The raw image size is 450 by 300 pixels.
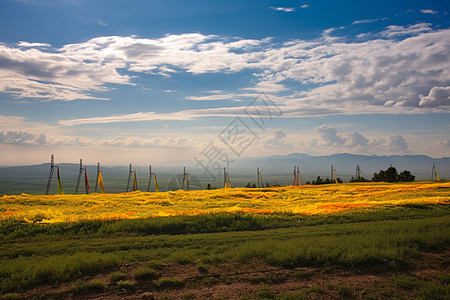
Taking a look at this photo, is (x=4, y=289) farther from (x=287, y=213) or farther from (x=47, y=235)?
(x=287, y=213)

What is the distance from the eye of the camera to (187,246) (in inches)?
563

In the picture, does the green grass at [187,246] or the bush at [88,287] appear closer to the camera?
the bush at [88,287]

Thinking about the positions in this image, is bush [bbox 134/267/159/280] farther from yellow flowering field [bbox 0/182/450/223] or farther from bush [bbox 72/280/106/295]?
yellow flowering field [bbox 0/182/450/223]

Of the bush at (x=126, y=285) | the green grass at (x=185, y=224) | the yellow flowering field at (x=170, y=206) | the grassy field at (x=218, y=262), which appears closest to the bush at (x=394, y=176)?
the yellow flowering field at (x=170, y=206)

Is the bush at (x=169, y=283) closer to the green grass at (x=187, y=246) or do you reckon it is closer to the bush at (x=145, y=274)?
the green grass at (x=187, y=246)

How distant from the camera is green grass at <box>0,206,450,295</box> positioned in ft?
35.6

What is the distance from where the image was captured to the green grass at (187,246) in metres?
10.9

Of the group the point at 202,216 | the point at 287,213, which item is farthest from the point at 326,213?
the point at 202,216

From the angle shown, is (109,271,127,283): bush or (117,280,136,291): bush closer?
(117,280,136,291): bush

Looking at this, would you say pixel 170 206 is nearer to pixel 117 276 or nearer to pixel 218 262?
pixel 218 262

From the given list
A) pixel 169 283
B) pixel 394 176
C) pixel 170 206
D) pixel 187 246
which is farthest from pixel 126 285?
pixel 394 176

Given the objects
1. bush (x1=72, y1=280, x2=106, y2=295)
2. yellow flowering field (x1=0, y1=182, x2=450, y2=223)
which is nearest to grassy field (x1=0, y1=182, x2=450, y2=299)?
bush (x1=72, y1=280, x2=106, y2=295)

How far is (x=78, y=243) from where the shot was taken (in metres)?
15.2

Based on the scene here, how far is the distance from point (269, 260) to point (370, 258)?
12.2ft
